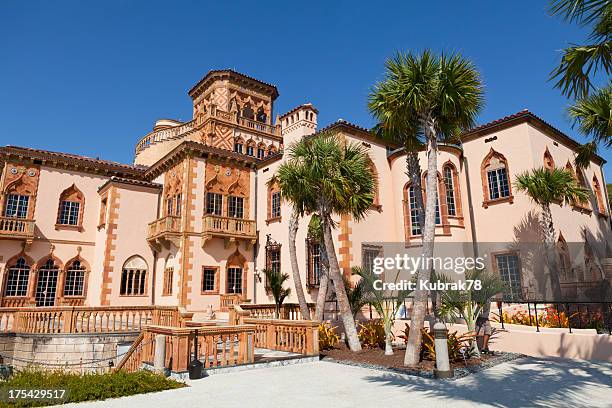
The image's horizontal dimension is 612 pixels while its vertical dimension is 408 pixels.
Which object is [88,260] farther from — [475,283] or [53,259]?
[475,283]

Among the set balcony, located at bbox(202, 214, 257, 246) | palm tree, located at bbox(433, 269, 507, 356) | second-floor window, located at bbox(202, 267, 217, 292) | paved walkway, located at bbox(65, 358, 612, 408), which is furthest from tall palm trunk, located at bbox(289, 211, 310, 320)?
second-floor window, located at bbox(202, 267, 217, 292)

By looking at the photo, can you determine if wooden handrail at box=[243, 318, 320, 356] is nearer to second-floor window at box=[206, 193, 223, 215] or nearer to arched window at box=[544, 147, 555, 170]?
second-floor window at box=[206, 193, 223, 215]

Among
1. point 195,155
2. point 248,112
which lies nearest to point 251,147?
point 248,112

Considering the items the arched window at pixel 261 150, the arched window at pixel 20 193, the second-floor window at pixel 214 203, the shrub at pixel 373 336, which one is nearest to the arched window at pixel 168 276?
the second-floor window at pixel 214 203

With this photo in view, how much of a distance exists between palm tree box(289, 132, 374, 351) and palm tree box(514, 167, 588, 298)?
7.89 metres

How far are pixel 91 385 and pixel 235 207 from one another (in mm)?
17551

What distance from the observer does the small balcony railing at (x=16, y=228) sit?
72.8 feet

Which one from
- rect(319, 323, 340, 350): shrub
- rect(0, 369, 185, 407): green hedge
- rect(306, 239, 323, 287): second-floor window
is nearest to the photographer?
rect(0, 369, 185, 407): green hedge

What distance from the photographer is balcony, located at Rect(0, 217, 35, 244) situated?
72.8 ft

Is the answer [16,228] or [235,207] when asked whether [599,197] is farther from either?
[16,228]

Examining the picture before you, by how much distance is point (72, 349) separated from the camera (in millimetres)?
15102

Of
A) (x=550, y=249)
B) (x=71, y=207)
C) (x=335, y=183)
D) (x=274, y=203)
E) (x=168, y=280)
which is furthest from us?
(x=71, y=207)

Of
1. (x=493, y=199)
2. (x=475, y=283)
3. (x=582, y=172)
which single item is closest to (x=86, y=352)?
(x=475, y=283)

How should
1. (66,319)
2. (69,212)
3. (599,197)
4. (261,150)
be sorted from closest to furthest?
(66,319) → (69,212) → (599,197) → (261,150)
